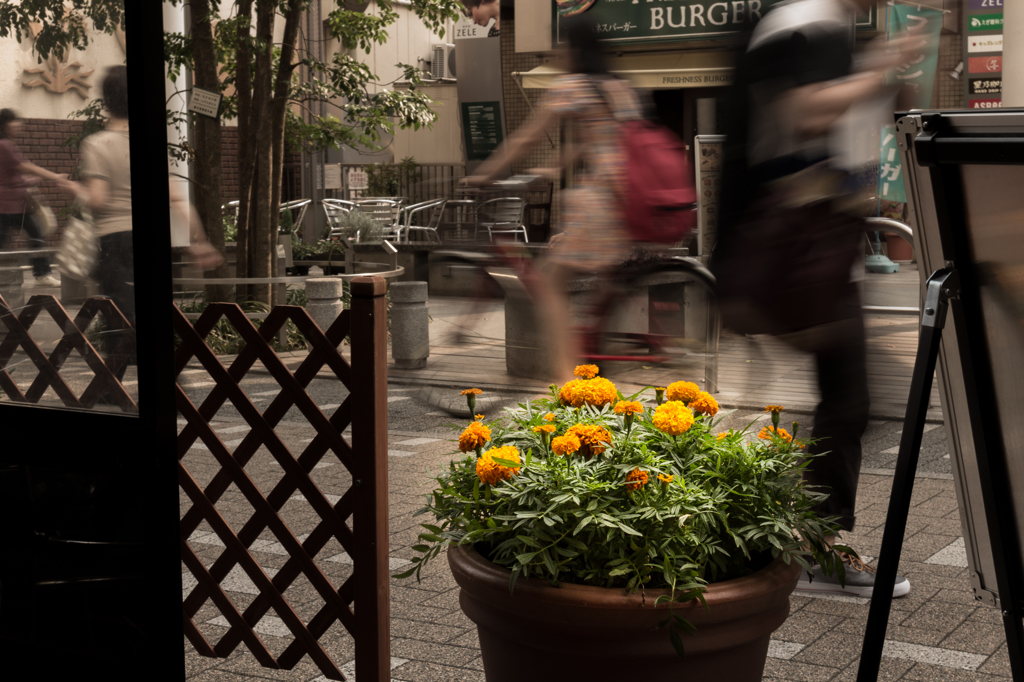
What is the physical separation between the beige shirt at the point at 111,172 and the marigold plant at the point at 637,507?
36.7 inches

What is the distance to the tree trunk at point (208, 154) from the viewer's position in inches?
433

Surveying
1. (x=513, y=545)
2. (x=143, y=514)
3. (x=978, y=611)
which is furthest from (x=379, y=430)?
(x=978, y=611)

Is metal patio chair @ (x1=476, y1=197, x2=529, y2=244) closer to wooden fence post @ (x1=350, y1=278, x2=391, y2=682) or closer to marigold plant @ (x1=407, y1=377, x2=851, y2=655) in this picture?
wooden fence post @ (x1=350, y1=278, x2=391, y2=682)

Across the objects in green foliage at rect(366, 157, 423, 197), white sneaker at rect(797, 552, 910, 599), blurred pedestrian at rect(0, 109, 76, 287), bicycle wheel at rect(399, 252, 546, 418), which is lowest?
white sneaker at rect(797, 552, 910, 599)

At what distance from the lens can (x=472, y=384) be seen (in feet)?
27.6

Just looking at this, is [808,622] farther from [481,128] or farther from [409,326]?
[481,128]

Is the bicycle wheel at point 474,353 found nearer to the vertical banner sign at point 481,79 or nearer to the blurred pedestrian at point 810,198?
Answer: the blurred pedestrian at point 810,198

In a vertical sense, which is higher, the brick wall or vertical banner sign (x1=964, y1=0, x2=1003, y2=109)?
vertical banner sign (x1=964, y1=0, x2=1003, y2=109)

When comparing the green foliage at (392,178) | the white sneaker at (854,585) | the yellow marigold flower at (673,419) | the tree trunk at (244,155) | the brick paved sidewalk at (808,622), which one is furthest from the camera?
the green foliage at (392,178)

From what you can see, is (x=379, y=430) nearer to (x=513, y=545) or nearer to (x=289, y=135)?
(x=513, y=545)

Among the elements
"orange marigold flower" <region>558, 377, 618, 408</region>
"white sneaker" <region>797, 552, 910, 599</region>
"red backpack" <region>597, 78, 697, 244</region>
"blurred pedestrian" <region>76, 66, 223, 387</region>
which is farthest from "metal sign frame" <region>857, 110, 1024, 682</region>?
"red backpack" <region>597, 78, 697, 244</region>

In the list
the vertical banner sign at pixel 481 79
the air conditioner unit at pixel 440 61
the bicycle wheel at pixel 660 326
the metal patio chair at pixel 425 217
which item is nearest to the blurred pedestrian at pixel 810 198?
the bicycle wheel at pixel 660 326

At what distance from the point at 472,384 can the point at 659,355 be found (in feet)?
6.05

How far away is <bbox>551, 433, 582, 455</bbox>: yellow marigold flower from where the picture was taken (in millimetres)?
2383
